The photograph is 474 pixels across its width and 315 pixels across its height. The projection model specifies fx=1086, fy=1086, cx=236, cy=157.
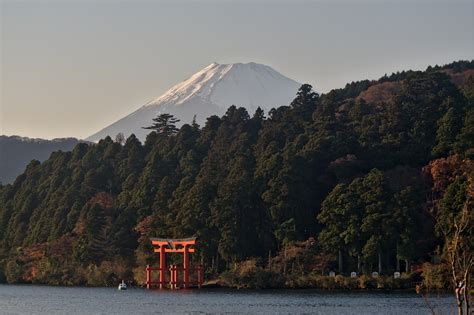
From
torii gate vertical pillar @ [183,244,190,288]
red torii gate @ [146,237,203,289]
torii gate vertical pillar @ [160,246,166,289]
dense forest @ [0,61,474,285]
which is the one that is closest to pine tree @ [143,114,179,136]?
dense forest @ [0,61,474,285]

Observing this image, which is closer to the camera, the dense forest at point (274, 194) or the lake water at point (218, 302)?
the lake water at point (218, 302)

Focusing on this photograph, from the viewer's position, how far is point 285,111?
83.6 metres

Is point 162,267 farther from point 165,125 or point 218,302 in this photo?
point 165,125

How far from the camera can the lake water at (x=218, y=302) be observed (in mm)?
45375

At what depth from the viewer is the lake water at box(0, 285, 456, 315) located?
45.4 metres

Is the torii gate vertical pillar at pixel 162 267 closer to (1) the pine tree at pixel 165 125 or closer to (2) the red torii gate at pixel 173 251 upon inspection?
(2) the red torii gate at pixel 173 251

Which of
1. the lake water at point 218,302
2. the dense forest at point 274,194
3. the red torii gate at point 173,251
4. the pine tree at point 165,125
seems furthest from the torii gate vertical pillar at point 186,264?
the pine tree at point 165,125

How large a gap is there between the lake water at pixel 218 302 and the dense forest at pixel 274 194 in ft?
15.0

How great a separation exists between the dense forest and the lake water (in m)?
4.58

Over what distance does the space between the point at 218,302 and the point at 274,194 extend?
16.2 metres

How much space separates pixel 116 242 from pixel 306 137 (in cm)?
1489

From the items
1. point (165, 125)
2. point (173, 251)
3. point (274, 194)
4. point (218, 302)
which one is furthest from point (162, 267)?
point (165, 125)

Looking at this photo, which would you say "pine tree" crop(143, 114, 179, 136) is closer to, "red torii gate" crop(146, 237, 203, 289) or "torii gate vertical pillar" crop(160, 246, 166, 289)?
"red torii gate" crop(146, 237, 203, 289)

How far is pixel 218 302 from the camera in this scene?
5103 cm
